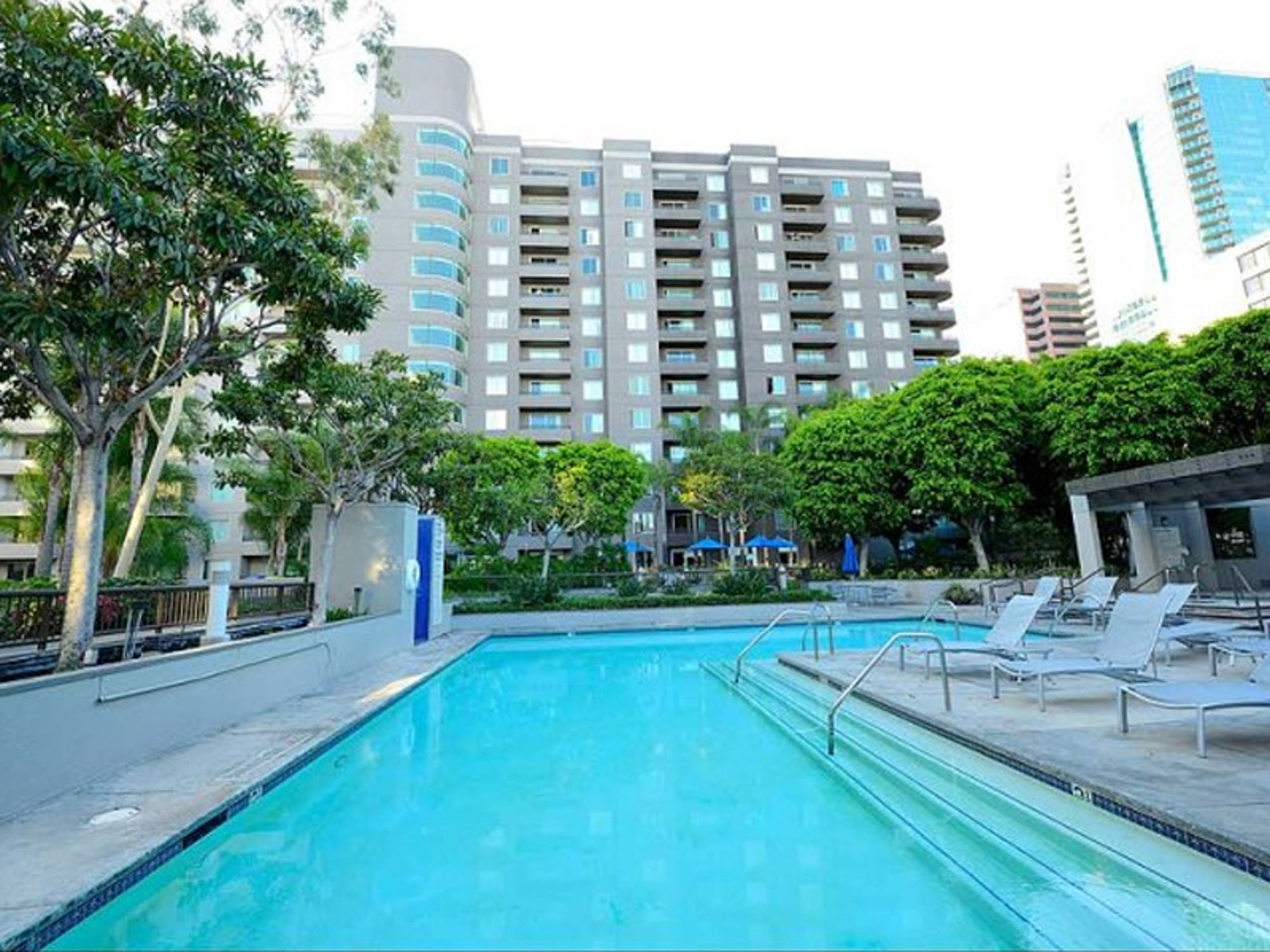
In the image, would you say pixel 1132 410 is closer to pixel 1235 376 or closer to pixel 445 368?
pixel 1235 376

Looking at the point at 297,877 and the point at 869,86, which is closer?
the point at 297,877

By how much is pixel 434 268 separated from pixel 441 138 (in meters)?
9.60

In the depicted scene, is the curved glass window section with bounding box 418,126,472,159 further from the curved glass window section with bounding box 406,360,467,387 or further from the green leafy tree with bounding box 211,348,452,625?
the green leafy tree with bounding box 211,348,452,625

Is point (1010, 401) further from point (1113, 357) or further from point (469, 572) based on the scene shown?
point (469, 572)

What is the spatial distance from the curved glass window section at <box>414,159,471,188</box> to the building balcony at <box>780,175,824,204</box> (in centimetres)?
2439

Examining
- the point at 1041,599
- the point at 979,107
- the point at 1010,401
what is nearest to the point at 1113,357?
the point at 1010,401

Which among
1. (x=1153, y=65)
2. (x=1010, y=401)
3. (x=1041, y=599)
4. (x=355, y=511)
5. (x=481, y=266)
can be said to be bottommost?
(x=1041, y=599)

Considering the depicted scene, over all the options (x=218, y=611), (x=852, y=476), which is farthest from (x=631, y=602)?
(x=852, y=476)

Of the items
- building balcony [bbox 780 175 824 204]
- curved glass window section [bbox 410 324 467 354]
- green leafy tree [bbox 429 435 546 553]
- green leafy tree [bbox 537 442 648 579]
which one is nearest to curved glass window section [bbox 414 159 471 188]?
curved glass window section [bbox 410 324 467 354]

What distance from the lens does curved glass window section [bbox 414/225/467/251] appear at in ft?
136

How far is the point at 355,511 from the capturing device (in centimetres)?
1406

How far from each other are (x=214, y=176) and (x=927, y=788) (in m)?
9.23

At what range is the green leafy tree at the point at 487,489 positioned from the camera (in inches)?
711

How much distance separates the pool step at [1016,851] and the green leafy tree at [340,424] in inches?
399
